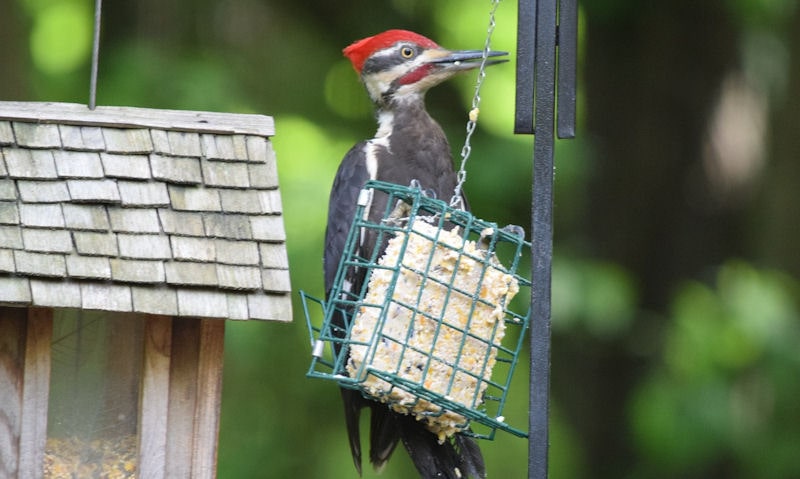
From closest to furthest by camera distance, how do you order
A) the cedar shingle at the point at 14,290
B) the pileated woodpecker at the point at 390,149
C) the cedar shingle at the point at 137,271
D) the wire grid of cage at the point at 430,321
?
the cedar shingle at the point at 14,290 → the cedar shingle at the point at 137,271 → the wire grid of cage at the point at 430,321 → the pileated woodpecker at the point at 390,149

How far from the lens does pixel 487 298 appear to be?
8.98ft

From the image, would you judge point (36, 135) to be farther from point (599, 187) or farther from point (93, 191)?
point (599, 187)

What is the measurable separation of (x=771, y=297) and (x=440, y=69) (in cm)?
188

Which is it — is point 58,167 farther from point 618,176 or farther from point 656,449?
point 618,176

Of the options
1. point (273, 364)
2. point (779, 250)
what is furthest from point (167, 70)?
point (779, 250)

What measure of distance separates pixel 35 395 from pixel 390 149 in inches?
62.4

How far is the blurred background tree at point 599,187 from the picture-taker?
4.70 meters

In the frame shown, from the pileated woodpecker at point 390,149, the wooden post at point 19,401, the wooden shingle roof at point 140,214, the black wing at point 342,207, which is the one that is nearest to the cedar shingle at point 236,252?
the wooden shingle roof at point 140,214

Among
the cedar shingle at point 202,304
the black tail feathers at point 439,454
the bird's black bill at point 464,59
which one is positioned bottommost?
the black tail feathers at point 439,454

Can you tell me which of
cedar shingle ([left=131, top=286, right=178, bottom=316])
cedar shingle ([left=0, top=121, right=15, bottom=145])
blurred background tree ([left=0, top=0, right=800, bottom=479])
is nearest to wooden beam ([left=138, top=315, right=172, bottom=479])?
cedar shingle ([left=131, top=286, right=178, bottom=316])

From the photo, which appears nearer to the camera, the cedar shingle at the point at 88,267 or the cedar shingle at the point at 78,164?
the cedar shingle at the point at 88,267

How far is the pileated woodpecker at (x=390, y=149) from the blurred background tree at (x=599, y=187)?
0.80 meters

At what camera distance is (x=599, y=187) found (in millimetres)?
5641

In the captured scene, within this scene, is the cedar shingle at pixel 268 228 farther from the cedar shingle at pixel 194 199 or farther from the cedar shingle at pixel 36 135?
the cedar shingle at pixel 36 135
